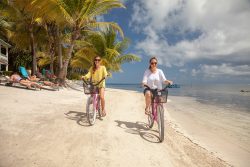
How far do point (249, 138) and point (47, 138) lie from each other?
20.1 feet

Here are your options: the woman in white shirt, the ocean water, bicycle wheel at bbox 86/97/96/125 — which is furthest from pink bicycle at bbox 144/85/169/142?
bicycle wheel at bbox 86/97/96/125

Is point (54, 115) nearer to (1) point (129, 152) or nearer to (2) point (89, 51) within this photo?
(1) point (129, 152)

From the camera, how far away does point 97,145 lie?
449cm

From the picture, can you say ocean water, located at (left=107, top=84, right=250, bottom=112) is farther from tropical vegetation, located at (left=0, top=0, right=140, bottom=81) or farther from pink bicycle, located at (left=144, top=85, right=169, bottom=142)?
tropical vegetation, located at (left=0, top=0, right=140, bottom=81)

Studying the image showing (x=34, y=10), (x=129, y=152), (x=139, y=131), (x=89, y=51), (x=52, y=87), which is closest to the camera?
(x=129, y=152)

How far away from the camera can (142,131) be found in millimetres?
5875

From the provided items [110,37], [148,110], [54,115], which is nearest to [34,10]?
[110,37]

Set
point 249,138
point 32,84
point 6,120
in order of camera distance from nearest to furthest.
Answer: point 6,120 → point 249,138 → point 32,84

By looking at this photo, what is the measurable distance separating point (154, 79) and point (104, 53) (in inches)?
723

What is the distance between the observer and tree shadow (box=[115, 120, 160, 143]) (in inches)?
209

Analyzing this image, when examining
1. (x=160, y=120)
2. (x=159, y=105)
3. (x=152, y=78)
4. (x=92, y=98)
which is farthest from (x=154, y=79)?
(x=92, y=98)

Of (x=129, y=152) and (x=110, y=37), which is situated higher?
(x=110, y=37)

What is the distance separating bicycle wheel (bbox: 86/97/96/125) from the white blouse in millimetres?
1517

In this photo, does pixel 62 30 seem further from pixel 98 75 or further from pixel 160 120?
pixel 160 120
